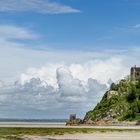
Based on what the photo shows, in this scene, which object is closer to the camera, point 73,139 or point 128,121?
point 73,139

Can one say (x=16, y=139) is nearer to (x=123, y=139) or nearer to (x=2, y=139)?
(x=2, y=139)

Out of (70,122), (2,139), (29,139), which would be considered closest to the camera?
(2,139)

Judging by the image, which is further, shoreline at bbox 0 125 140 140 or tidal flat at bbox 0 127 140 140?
shoreline at bbox 0 125 140 140

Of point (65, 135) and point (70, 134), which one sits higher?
point (70, 134)

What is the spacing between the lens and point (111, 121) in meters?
198

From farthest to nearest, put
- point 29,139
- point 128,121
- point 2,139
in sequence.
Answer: point 128,121
point 29,139
point 2,139

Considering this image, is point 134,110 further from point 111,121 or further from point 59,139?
point 59,139

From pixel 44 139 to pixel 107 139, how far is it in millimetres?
9472

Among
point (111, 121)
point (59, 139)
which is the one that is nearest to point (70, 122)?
point (111, 121)

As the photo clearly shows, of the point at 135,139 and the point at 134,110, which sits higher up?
the point at 134,110

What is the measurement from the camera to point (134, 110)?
192125 millimetres

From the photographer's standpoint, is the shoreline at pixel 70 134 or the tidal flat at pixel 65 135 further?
the shoreline at pixel 70 134

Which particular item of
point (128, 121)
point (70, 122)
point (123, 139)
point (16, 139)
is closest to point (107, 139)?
point (123, 139)

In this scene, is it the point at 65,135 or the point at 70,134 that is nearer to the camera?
the point at 65,135
